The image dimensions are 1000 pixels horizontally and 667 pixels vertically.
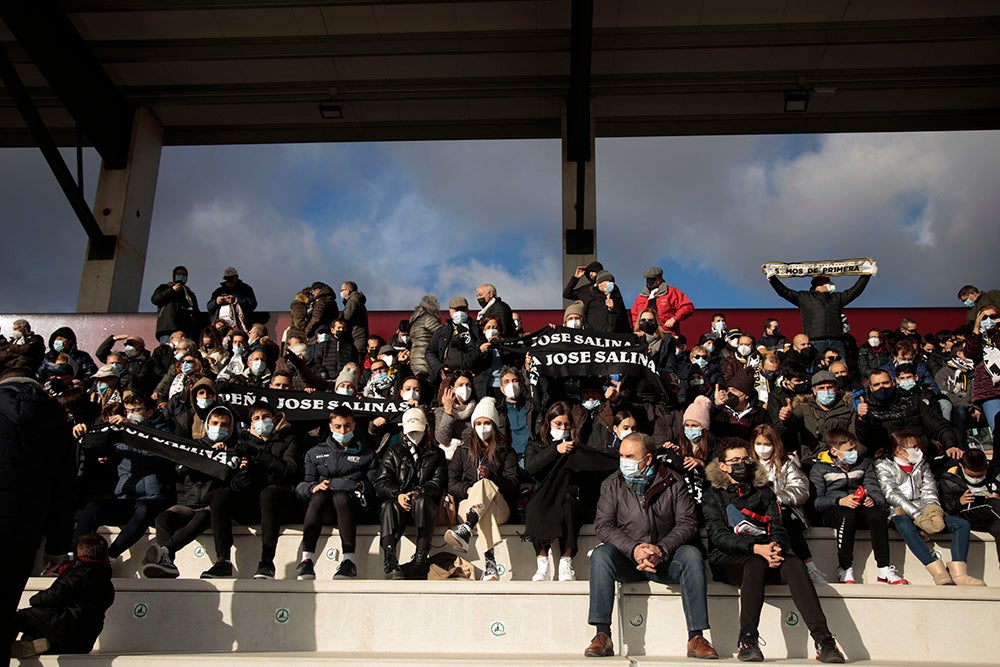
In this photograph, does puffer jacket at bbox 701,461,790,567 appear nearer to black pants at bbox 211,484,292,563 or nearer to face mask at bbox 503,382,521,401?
face mask at bbox 503,382,521,401

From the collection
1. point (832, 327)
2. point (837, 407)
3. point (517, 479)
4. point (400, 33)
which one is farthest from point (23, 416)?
point (400, 33)

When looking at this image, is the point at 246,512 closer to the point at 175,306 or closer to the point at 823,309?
the point at 823,309

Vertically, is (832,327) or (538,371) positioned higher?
(832,327)

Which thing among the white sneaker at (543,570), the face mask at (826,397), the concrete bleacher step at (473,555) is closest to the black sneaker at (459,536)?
the concrete bleacher step at (473,555)

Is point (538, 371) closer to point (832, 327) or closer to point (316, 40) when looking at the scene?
point (832, 327)

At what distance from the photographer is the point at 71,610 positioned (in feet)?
21.1

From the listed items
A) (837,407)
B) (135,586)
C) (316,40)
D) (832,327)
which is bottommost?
(135,586)

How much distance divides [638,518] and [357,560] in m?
2.33

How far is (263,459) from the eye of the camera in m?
8.26

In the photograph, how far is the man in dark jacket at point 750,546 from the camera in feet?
20.4

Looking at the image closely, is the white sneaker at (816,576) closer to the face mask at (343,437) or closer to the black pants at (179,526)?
the face mask at (343,437)

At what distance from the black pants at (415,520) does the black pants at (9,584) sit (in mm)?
2654

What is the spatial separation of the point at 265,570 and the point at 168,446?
5.26 ft

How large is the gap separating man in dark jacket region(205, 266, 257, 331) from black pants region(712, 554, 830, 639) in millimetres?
10408
